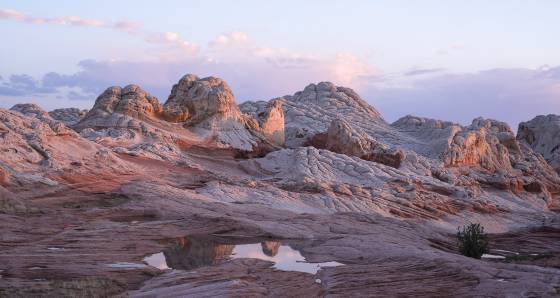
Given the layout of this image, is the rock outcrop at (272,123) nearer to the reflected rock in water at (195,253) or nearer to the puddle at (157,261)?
the reflected rock in water at (195,253)

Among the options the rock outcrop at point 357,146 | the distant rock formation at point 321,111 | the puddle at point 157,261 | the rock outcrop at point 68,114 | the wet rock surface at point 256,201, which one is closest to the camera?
the wet rock surface at point 256,201

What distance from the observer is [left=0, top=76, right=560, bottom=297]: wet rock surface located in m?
14.9

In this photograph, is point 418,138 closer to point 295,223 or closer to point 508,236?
point 508,236

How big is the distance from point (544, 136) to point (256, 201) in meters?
43.5

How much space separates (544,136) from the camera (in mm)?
67062

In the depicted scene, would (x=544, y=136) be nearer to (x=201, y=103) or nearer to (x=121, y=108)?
(x=201, y=103)

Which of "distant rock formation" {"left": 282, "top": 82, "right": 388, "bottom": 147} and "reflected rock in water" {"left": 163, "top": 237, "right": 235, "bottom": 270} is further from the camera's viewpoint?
"distant rock formation" {"left": 282, "top": 82, "right": 388, "bottom": 147}

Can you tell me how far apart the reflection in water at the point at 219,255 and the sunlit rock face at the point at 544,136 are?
47004mm

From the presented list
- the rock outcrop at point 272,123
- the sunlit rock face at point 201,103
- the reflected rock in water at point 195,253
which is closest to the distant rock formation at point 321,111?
the rock outcrop at point 272,123

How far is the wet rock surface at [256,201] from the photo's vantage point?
14930mm

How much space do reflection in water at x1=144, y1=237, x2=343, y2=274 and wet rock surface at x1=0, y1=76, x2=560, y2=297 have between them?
9cm

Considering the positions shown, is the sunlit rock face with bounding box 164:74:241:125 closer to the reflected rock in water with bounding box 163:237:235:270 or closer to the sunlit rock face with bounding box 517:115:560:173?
the reflected rock in water with bounding box 163:237:235:270

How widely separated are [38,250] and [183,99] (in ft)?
94.5

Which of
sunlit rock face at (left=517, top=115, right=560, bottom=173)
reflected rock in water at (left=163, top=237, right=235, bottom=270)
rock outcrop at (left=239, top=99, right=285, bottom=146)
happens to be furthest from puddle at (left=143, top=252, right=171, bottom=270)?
sunlit rock face at (left=517, top=115, right=560, bottom=173)
